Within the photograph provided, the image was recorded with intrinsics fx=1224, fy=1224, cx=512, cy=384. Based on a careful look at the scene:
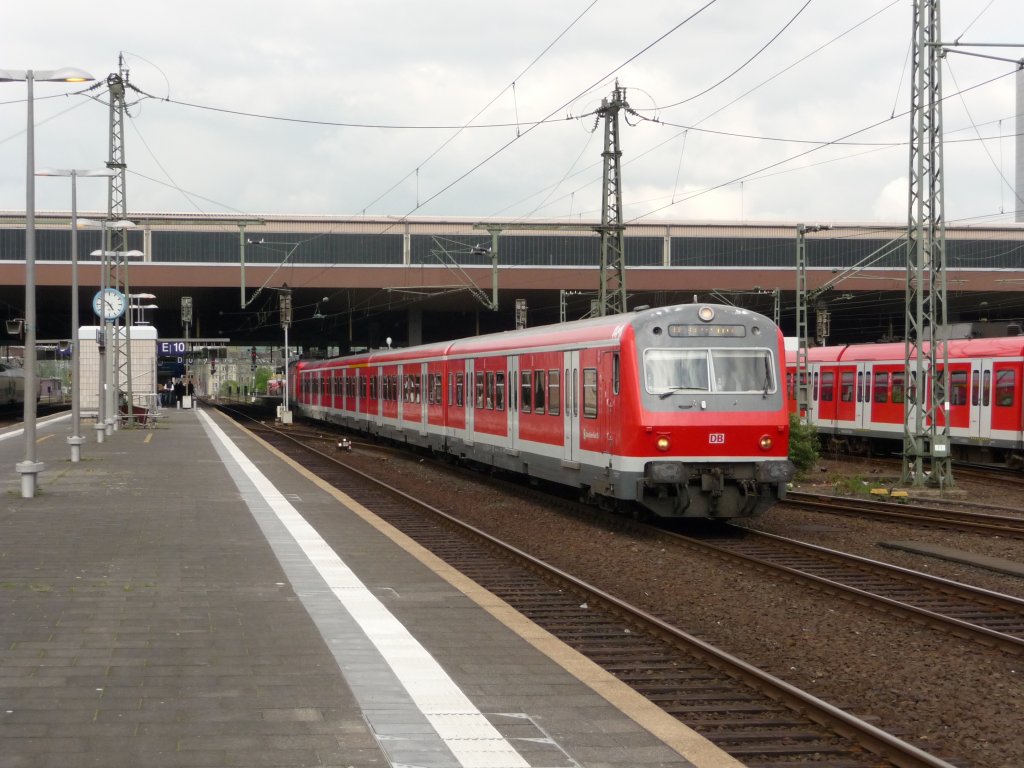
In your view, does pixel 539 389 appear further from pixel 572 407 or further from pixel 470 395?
pixel 470 395

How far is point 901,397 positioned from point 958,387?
2.34m

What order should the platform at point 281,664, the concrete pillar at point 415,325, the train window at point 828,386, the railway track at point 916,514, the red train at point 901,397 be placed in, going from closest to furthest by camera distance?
the platform at point 281,664, the railway track at point 916,514, the red train at point 901,397, the train window at point 828,386, the concrete pillar at point 415,325

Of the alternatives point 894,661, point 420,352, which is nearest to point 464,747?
point 894,661

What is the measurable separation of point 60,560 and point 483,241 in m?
50.3

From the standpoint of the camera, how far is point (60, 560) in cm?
1166

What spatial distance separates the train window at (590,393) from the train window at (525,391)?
115 inches

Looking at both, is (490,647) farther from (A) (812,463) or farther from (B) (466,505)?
(A) (812,463)

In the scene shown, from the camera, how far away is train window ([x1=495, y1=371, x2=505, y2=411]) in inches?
864

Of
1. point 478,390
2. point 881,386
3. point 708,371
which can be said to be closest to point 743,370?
point 708,371

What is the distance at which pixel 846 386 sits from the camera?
33656 millimetres

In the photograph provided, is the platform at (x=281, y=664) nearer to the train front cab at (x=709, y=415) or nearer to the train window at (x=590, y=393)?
the train front cab at (x=709, y=415)

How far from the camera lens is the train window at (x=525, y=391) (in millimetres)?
20173

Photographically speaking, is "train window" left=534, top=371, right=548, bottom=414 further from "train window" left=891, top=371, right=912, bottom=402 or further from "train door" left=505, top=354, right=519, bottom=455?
"train window" left=891, top=371, right=912, bottom=402

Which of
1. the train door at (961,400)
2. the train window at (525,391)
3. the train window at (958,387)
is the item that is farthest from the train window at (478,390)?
the train window at (958,387)
